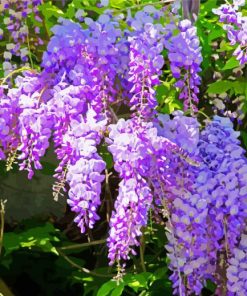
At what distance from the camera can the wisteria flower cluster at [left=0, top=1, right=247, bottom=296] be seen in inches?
111

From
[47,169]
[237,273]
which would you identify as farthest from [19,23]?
[237,273]

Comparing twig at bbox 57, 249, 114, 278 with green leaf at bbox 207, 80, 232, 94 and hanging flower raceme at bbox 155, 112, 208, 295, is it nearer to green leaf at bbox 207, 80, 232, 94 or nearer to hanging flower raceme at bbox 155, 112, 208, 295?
hanging flower raceme at bbox 155, 112, 208, 295

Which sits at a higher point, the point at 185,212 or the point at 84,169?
the point at 84,169

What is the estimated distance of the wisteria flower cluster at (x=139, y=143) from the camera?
281 cm

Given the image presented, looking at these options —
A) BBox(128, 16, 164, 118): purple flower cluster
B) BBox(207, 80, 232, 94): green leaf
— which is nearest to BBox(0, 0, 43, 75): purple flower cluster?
BBox(128, 16, 164, 118): purple flower cluster

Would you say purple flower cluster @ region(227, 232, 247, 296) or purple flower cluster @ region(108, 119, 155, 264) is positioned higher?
purple flower cluster @ region(108, 119, 155, 264)

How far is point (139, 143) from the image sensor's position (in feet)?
9.21

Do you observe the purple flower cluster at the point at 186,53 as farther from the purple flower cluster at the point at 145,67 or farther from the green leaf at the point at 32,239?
the green leaf at the point at 32,239

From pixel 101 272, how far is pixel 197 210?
845mm

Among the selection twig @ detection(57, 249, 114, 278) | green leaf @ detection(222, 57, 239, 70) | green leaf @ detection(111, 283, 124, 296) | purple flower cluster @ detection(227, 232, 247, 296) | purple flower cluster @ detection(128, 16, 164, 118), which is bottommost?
twig @ detection(57, 249, 114, 278)

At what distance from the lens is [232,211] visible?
294 cm

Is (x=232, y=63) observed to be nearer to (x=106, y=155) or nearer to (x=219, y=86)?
(x=219, y=86)

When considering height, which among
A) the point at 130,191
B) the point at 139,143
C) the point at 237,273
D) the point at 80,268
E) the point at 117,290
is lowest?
the point at 80,268

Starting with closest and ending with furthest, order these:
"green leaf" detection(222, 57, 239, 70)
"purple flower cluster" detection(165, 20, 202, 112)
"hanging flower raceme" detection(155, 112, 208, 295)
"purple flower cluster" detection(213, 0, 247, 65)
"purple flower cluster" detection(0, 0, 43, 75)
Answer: "hanging flower raceme" detection(155, 112, 208, 295), "purple flower cluster" detection(165, 20, 202, 112), "purple flower cluster" detection(213, 0, 247, 65), "green leaf" detection(222, 57, 239, 70), "purple flower cluster" detection(0, 0, 43, 75)
